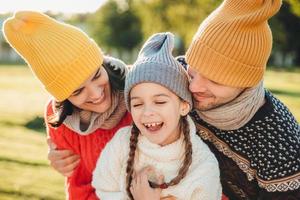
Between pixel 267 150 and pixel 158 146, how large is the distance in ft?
2.21

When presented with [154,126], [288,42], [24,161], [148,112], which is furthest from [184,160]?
[288,42]

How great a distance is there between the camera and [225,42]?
311cm

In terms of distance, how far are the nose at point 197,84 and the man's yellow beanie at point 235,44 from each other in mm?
33

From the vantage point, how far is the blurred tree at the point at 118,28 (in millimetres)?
64188

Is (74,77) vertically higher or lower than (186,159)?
higher

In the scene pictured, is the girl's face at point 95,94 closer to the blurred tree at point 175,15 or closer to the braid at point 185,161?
the braid at point 185,161

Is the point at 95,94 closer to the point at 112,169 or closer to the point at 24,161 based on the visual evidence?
the point at 112,169

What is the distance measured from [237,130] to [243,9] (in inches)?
29.9

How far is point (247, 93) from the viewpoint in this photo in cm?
321

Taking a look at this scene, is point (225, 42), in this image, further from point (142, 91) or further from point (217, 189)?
point (217, 189)

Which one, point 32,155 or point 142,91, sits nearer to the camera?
point 142,91

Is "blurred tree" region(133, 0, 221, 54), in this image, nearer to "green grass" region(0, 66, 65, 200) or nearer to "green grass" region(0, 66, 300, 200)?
"green grass" region(0, 66, 300, 200)

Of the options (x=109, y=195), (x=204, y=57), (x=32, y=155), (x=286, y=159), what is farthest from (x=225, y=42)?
(x=32, y=155)

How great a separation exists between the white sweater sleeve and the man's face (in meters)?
0.50
